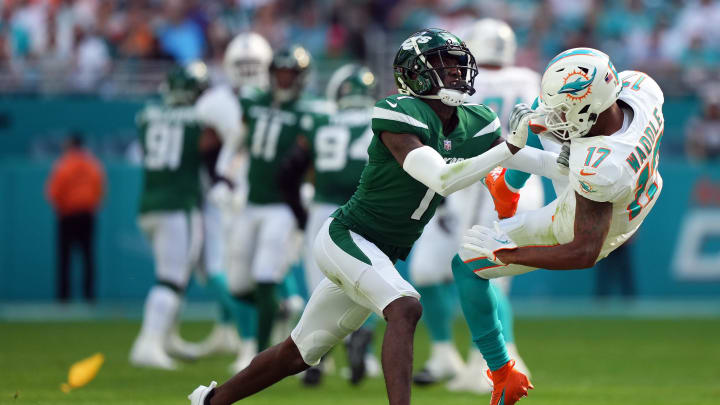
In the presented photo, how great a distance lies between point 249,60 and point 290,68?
3.89 feet

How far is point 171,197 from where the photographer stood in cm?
924

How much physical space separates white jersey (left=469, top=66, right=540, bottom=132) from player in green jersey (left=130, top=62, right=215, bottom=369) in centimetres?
251

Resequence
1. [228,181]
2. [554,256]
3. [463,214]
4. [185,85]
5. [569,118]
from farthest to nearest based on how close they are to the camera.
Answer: [185,85], [228,181], [463,214], [554,256], [569,118]

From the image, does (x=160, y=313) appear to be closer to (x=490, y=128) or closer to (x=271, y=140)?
(x=271, y=140)

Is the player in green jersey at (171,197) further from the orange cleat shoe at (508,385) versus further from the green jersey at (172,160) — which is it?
the orange cleat shoe at (508,385)

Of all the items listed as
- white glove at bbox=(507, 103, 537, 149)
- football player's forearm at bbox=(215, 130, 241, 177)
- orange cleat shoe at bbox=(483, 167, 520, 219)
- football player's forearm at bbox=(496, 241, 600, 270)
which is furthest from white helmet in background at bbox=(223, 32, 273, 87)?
white glove at bbox=(507, 103, 537, 149)

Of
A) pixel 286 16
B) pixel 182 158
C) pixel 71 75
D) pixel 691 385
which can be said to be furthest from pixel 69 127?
pixel 691 385

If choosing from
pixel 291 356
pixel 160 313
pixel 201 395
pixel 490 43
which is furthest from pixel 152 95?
pixel 291 356

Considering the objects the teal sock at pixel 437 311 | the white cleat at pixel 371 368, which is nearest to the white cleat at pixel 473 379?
the teal sock at pixel 437 311

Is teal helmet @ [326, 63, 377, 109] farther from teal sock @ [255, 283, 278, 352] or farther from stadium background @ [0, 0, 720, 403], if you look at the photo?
stadium background @ [0, 0, 720, 403]

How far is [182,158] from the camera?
30.7ft

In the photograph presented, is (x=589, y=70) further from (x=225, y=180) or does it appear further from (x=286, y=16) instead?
(x=286, y=16)

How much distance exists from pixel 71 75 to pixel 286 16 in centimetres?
331

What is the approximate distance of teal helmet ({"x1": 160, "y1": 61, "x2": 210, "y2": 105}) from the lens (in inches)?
371
